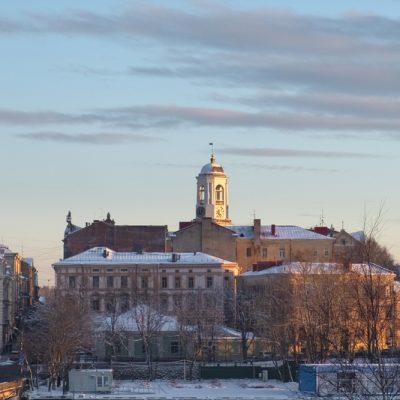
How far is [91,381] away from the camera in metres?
79.8

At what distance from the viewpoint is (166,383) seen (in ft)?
279

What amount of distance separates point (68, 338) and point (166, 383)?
6.95m

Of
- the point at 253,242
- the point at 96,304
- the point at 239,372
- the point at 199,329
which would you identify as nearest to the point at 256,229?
the point at 253,242

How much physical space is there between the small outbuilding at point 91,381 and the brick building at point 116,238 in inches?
2189

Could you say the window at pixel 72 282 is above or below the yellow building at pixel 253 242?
below

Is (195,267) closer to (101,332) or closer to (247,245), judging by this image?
(247,245)

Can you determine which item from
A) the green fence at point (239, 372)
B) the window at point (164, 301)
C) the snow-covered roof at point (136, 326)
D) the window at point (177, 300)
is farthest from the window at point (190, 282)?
the green fence at point (239, 372)

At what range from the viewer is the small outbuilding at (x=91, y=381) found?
259ft

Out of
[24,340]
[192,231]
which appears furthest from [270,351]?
[192,231]

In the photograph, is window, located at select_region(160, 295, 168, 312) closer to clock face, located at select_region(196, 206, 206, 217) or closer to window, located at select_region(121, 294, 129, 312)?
window, located at select_region(121, 294, 129, 312)

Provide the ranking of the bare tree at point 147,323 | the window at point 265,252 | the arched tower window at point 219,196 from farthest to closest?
the arched tower window at point 219,196 < the window at point 265,252 < the bare tree at point 147,323

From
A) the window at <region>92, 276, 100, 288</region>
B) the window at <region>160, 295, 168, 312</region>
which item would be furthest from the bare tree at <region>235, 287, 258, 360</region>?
the window at <region>92, 276, 100, 288</region>

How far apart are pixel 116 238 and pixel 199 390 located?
6107cm

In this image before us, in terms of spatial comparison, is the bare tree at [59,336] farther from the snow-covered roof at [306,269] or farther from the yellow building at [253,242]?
the yellow building at [253,242]
